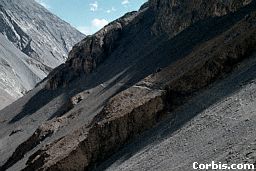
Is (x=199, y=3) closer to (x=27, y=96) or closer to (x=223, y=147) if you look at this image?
(x=223, y=147)

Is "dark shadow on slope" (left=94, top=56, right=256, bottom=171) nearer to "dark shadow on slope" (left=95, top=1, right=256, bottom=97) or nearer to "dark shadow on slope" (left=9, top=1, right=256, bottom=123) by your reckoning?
"dark shadow on slope" (left=95, top=1, right=256, bottom=97)

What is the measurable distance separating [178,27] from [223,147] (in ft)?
148

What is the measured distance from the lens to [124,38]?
88.6 metres

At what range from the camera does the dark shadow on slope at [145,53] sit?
50.7m

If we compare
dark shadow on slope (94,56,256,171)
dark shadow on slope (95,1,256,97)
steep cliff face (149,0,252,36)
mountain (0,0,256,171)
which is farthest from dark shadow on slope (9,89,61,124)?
dark shadow on slope (94,56,256,171)

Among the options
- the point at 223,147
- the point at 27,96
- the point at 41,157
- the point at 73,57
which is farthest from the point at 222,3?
the point at 27,96

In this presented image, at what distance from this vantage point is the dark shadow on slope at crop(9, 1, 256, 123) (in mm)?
50672

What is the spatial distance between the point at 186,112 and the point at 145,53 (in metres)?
43.0

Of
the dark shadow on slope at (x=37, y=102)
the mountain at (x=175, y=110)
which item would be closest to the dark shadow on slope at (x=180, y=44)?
the mountain at (x=175, y=110)

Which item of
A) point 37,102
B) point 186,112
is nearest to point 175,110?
point 186,112

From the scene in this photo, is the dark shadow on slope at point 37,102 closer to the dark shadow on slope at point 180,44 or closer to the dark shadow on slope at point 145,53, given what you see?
the dark shadow on slope at point 145,53

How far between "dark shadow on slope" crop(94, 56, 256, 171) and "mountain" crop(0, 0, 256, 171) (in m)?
0.09

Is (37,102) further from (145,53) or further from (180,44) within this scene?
Answer: (180,44)

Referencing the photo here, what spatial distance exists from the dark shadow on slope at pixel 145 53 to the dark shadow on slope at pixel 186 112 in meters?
19.3
